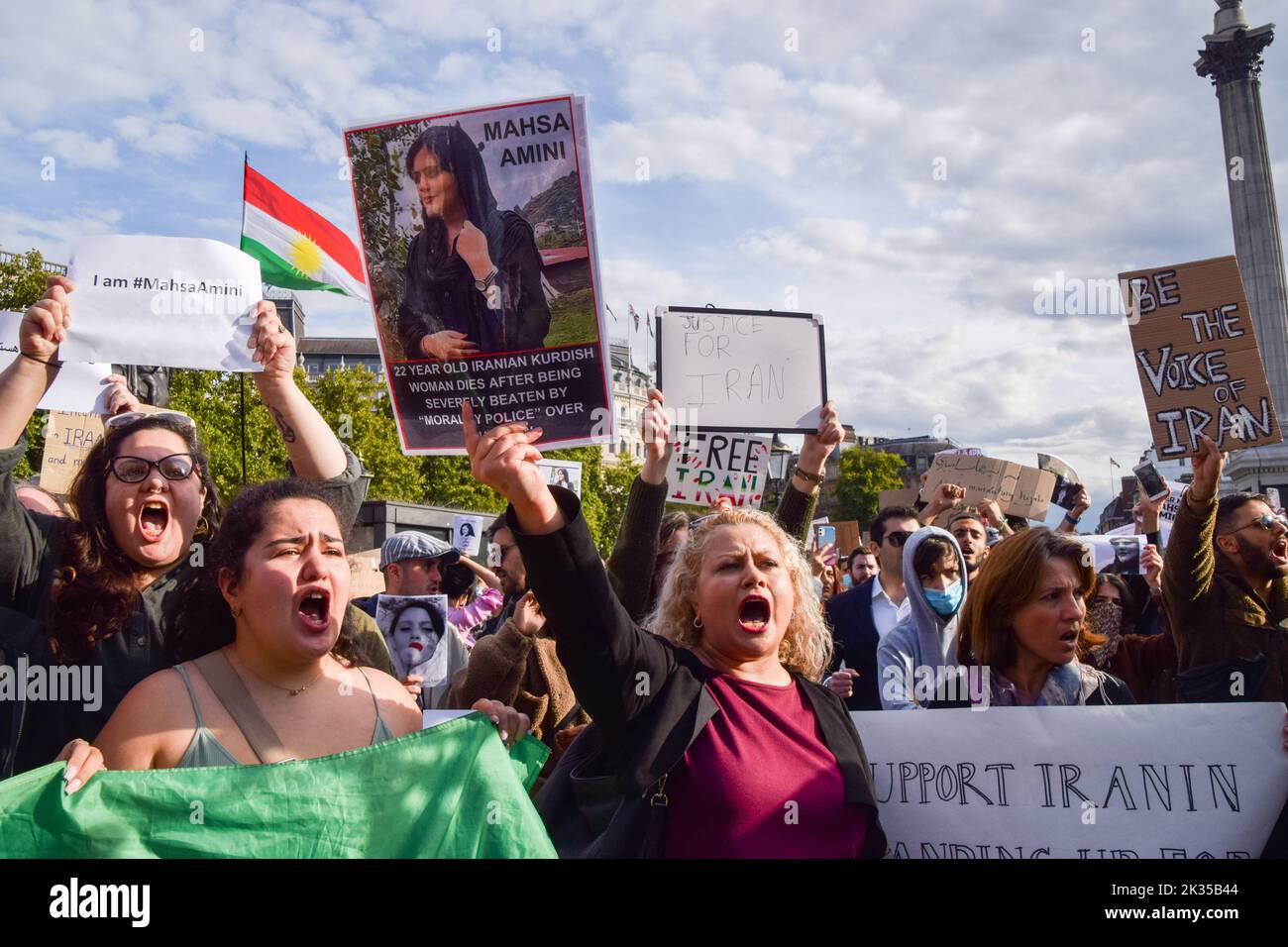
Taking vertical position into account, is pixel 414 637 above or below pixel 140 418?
below

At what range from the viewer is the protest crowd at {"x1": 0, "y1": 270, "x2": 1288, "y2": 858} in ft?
8.27

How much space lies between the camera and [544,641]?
427 centimetres

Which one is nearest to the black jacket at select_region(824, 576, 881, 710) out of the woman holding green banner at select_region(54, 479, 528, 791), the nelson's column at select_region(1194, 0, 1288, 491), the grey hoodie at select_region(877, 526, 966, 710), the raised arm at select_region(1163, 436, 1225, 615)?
the grey hoodie at select_region(877, 526, 966, 710)

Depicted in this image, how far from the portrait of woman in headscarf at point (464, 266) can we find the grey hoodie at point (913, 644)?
1892 millimetres

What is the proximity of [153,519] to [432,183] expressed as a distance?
1.34m

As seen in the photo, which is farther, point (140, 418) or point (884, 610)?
point (884, 610)

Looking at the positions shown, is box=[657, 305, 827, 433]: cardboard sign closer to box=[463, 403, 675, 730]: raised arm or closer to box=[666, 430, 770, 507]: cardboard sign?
box=[666, 430, 770, 507]: cardboard sign

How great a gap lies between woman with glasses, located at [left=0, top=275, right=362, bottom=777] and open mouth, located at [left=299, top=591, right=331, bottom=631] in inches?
17.6

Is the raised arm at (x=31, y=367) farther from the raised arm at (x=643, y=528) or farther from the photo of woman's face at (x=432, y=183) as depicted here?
the raised arm at (x=643, y=528)

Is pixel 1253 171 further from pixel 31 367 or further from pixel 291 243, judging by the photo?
pixel 31 367

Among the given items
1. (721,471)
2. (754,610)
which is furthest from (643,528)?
(721,471)

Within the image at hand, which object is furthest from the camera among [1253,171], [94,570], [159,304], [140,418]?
[1253,171]

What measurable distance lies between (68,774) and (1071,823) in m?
2.79
